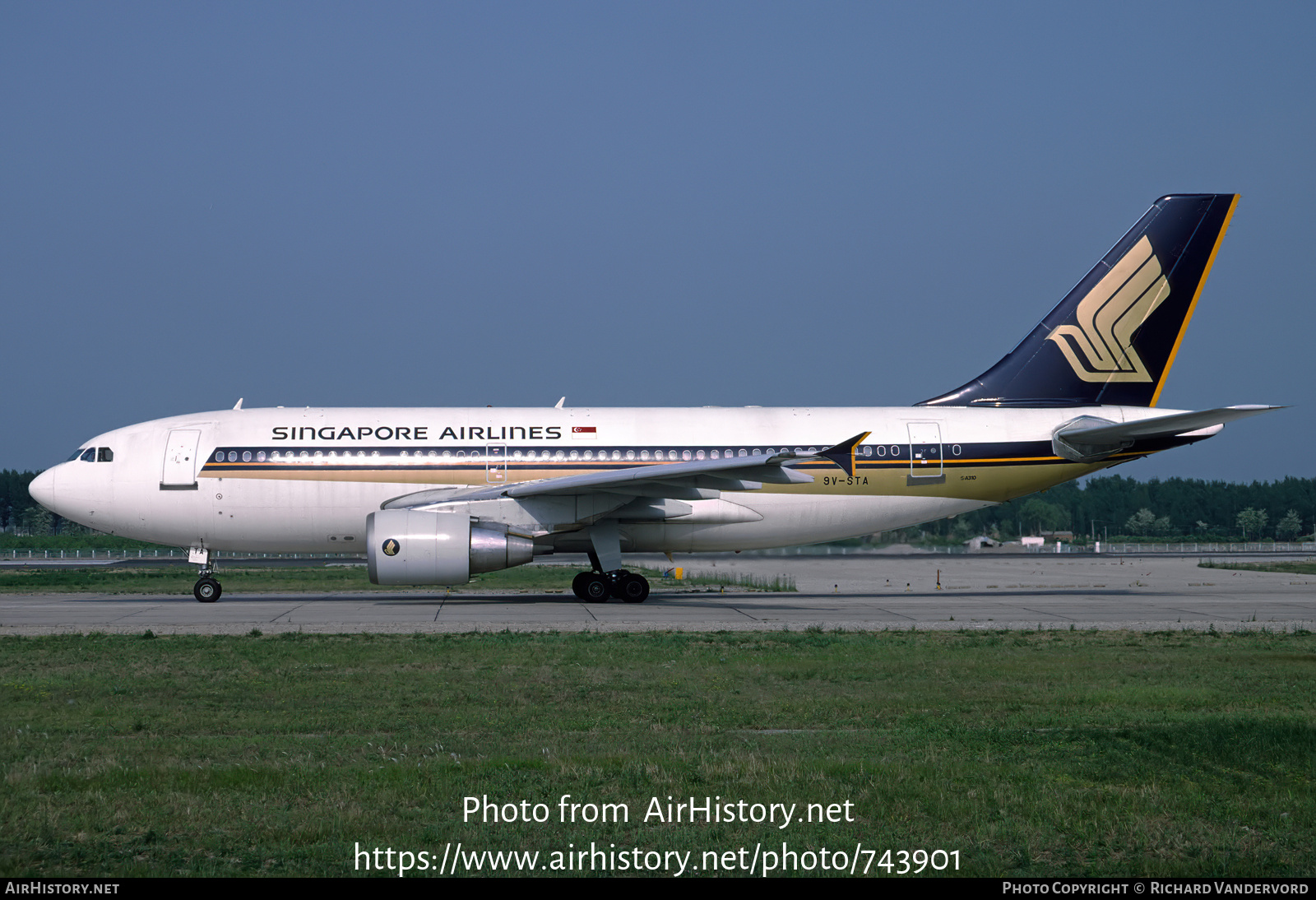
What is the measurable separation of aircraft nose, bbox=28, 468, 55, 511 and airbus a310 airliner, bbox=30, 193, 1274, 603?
37 mm

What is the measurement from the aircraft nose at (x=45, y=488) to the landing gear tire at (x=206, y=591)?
139 inches

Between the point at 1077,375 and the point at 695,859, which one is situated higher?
the point at 1077,375

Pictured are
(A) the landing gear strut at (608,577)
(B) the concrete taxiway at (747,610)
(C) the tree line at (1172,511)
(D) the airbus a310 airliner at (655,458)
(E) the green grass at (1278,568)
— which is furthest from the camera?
(C) the tree line at (1172,511)

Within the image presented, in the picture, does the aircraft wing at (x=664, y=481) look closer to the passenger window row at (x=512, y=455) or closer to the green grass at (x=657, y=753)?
the passenger window row at (x=512, y=455)

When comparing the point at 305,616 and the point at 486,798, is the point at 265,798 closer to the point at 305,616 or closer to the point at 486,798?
the point at 486,798

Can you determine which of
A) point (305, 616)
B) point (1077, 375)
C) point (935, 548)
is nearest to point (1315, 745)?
point (305, 616)

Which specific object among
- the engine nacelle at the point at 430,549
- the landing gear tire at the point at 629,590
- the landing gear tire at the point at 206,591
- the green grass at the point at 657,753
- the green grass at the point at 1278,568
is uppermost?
the engine nacelle at the point at 430,549

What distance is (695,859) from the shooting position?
5164 mm

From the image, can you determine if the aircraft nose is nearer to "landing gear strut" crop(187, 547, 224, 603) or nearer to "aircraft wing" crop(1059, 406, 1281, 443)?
"landing gear strut" crop(187, 547, 224, 603)

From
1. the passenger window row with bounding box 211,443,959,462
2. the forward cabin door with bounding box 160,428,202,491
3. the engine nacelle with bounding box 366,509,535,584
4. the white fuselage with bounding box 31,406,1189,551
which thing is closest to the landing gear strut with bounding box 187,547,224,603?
the white fuselage with bounding box 31,406,1189,551

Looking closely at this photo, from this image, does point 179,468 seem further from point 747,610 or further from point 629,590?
point 747,610

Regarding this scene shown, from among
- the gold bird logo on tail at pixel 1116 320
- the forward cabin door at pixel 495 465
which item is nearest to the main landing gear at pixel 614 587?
the forward cabin door at pixel 495 465

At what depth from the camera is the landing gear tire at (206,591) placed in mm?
21844

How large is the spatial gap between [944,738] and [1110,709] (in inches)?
88.9
